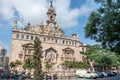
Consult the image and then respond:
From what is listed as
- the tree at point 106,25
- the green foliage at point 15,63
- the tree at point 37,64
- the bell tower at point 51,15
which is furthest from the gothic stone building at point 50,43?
the tree at point 37,64

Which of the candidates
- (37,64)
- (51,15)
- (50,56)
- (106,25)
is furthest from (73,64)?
(37,64)

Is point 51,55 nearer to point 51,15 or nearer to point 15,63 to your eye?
point 15,63

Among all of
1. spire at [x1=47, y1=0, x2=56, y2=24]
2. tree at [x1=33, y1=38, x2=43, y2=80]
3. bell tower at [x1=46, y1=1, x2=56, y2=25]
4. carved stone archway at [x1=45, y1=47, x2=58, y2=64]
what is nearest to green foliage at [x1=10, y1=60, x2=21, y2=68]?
carved stone archway at [x1=45, y1=47, x2=58, y2=64]

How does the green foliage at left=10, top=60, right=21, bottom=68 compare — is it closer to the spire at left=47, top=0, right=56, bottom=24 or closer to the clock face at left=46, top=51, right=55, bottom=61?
the clock face at left=46, top=51, right=55, bottom=61

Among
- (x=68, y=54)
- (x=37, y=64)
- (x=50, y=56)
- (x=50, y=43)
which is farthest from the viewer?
(x=68, y=54)

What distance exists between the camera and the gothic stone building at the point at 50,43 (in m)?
69.2

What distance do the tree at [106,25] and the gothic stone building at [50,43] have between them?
40.3m

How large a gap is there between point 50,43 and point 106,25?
51.7 metres

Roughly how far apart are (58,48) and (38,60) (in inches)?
2206

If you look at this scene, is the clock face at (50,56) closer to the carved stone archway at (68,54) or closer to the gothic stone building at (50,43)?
the gothic stone building at (50,43)

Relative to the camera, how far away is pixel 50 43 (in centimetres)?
7619

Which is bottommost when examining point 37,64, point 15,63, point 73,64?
point 37,64

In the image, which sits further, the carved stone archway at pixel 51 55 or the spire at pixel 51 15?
→ the spire at pixel 51 15

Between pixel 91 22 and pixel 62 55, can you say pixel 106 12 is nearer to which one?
pixel 91 22
